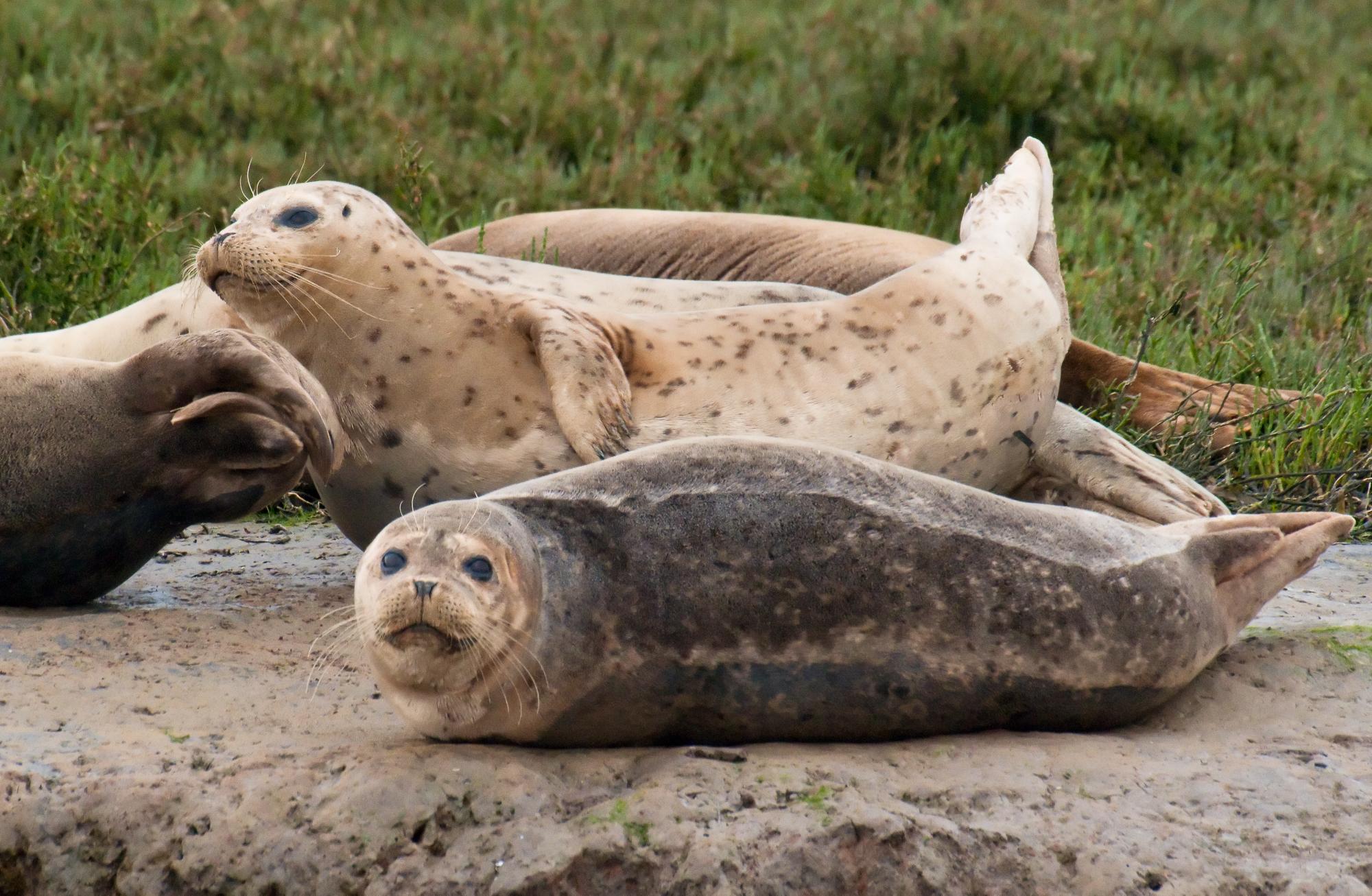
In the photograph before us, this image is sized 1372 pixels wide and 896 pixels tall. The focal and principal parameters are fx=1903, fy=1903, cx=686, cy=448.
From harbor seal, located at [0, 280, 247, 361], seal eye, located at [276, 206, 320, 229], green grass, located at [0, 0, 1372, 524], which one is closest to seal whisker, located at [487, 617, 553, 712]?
seal eye, located at [276, 206, 320, 229]

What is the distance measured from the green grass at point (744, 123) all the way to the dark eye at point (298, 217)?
2378 millimetres

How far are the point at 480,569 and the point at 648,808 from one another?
18.2 inches

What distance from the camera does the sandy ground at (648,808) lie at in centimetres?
286

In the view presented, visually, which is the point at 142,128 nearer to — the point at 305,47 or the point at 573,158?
the point at 305,47

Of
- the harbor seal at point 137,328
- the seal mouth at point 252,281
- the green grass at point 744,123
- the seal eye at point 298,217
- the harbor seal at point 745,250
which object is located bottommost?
the green grass at point 744,123

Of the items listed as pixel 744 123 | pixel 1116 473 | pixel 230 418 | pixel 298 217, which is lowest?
pixel 744 123

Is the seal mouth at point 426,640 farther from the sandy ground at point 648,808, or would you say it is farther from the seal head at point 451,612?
the sandy ground at point 648,808

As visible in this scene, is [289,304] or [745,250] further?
[745,250]

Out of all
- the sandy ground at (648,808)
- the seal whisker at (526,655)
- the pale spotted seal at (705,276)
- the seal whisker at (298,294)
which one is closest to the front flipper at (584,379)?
the seal whisker at (298,294)

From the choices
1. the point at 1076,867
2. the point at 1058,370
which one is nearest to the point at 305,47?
the point at 1058,370

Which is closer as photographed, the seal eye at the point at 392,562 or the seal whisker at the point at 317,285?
the seal eye at the point at 392,562

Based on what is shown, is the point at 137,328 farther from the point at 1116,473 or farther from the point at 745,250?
the point at 1116,473

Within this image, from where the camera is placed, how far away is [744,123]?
29.8 ft

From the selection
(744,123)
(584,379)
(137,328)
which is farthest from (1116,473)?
(744,123)
